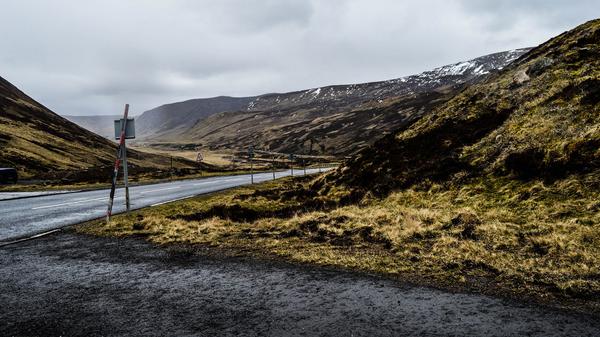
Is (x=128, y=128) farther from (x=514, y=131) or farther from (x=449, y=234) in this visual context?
(x=514, y=131)

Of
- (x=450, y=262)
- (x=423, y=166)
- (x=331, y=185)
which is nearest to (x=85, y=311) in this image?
(x=450, y=262)

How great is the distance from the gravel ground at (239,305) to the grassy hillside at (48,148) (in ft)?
142

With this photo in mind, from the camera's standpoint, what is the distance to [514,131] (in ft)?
48.0

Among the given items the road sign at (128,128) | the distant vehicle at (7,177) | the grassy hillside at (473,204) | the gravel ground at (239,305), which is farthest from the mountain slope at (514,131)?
the distant vehicle at (7,177)

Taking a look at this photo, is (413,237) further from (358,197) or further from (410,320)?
(358,197)

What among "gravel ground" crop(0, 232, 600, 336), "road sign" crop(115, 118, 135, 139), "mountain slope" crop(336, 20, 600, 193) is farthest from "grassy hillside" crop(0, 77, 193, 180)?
"gravel ground" crop(0, 232, 600, 336)

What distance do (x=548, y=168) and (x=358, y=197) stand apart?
6.28 m

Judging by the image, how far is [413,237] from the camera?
8.91 m

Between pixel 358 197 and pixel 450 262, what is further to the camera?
pixel 358 197

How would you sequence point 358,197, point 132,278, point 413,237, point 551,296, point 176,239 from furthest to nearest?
point 358,197 → point 176,239 → point 413,237 → point 132,278 → point 551,296

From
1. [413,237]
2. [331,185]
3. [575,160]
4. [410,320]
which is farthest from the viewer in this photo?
[331,185]

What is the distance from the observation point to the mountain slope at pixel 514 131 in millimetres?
12297

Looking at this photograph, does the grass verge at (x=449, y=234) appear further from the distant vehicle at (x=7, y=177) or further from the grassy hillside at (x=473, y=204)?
the distant vehicle at (x=7, y=177)

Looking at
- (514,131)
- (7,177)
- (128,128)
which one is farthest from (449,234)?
(7,177)
